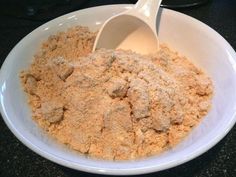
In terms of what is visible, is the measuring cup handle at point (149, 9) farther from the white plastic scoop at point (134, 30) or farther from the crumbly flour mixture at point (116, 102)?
the crumbly flour mixture at point (116, 102)

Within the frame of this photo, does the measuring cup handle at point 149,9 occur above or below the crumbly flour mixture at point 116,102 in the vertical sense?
above

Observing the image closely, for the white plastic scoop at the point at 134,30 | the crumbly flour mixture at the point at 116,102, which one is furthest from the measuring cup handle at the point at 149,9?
the crumbly flour mixture at the point at 116,102

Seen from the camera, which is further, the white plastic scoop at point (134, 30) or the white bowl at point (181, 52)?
the white plastic scoop at point (134, 30)

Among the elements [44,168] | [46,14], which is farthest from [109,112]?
[46,14]

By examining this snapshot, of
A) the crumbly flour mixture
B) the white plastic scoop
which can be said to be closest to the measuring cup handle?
the white plastic scoop

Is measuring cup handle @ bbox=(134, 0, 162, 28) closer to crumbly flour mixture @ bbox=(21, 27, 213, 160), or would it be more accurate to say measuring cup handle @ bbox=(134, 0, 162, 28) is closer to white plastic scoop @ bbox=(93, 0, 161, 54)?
white plastic scoop @ bbox=(93, 0, 161, 54)

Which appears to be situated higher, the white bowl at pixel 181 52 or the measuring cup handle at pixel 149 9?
the measuring cup handle at pixel 149 9

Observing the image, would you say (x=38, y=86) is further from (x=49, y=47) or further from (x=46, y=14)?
(x=46, y=14)
